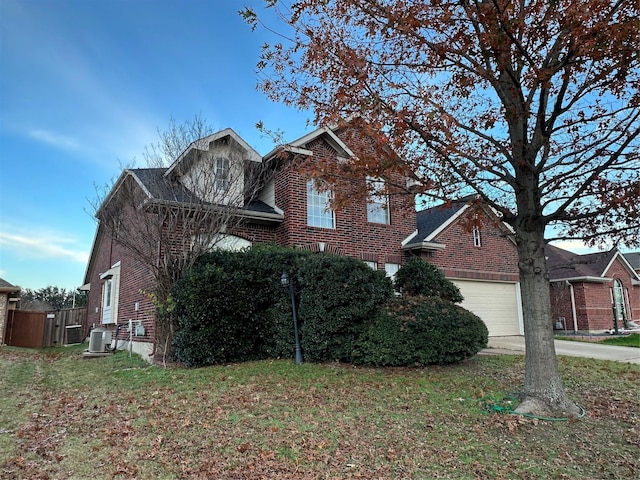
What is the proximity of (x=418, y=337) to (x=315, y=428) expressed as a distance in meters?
4.10

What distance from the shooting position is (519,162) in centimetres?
627

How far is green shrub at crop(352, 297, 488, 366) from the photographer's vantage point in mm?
8656

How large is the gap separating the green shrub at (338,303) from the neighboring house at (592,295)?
15.0 meters

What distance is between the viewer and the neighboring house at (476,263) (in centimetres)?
1530

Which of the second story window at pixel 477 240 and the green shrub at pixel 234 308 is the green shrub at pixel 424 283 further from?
the second story window at pixel 477 240

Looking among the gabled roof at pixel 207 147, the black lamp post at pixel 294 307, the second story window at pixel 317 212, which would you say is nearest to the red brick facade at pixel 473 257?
the second story window at pixel 317 212

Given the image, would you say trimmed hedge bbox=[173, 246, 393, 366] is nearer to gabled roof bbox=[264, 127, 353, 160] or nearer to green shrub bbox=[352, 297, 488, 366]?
green shrub bbox=[352, 297, 488, 366]

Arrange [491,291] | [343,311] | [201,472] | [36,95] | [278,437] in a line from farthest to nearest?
[491,291] → [36,95] → [343,311] → [278,437] → [201,472]

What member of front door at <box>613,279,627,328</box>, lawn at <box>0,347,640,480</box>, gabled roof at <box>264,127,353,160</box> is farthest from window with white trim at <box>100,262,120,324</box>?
front door at <box>613,279,627,328</box>

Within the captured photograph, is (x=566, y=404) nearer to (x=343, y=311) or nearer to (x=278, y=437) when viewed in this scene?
(x=278, y=437)

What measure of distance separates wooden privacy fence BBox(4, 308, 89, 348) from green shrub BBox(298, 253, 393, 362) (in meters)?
14.4

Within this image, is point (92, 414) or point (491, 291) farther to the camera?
point (491, 291)

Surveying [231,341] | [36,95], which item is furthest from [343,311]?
[36,95]

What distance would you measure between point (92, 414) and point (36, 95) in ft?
29.6
